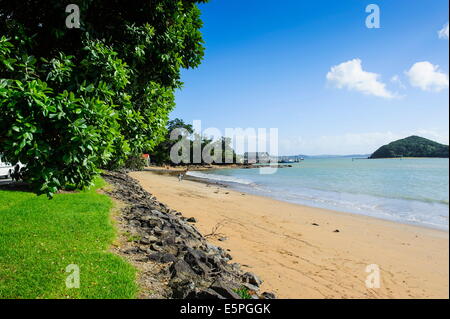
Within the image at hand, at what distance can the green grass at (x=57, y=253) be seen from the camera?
4.72 meters

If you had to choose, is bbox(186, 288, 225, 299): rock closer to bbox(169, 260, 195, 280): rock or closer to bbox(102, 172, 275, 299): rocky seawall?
bbox(102, 172, 275, 299): rocky seawall

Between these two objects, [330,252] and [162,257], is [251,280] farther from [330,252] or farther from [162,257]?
[330,252]

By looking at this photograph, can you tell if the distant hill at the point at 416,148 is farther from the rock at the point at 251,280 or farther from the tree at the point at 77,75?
the tree at the point at 77,75

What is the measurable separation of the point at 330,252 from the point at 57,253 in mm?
9445

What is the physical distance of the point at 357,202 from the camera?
25.7m

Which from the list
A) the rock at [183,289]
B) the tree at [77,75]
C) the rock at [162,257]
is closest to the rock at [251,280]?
the rock at [162,257]

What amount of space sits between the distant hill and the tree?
16028 cm

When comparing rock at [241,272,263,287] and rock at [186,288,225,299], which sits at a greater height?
rock at [186,288,225,299]

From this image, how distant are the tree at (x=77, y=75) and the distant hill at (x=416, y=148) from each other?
160m

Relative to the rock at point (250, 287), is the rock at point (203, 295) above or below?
above

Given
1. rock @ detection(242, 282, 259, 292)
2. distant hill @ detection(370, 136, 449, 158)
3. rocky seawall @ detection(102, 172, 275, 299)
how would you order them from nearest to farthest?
rocky seawall @ detection(102, 172, 275, 299), rock @ detection(242, 282, 259, 292), distant hill @ detection(370, 136, 449, 158)

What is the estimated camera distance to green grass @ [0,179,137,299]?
186 inches

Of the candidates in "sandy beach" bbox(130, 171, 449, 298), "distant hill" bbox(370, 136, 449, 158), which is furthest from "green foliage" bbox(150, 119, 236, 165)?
"distant hill" bbox(370, 136, 449, 158)
